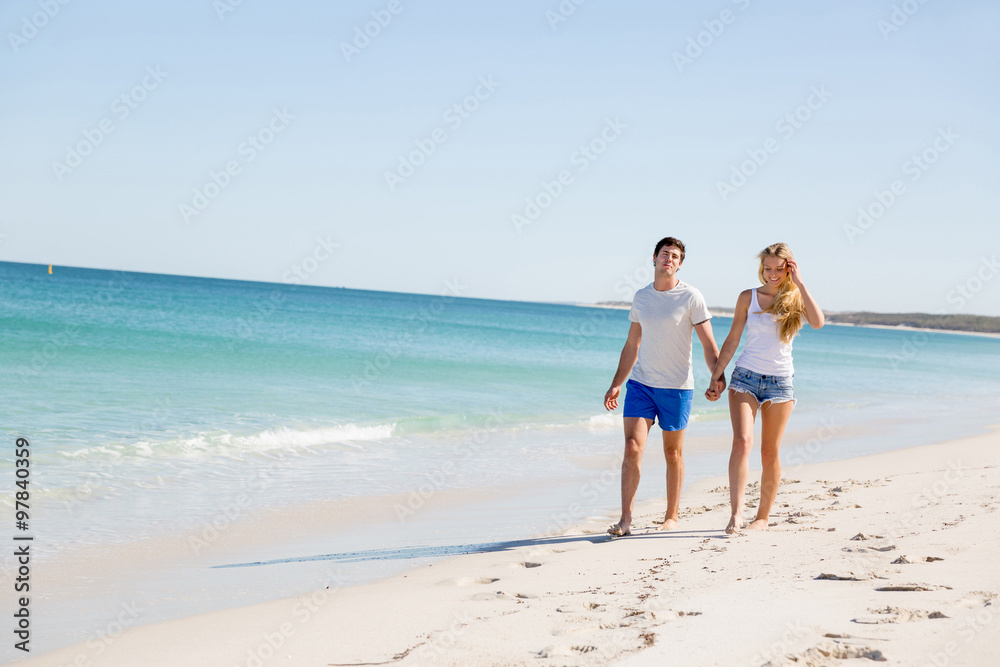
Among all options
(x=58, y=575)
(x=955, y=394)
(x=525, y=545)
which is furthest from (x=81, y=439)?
(x=955, y=394)

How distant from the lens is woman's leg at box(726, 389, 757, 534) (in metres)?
4.70

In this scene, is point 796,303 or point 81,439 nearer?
point 796,303

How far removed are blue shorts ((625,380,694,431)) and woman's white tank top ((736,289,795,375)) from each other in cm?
44

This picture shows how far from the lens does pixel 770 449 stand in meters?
4.82

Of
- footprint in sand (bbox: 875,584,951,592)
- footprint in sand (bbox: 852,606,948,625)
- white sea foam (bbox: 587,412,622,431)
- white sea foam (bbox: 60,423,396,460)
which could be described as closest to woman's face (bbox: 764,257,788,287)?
footprint in sand (bbox: 875,584,951,592)

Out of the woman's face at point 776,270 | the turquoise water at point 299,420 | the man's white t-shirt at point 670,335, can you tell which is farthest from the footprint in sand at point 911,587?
the turquoise water at point 299,420

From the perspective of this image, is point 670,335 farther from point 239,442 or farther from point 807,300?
point 239,442

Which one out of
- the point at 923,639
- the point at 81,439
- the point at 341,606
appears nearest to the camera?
the point at 923,639

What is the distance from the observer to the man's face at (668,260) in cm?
487

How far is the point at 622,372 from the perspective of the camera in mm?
5160

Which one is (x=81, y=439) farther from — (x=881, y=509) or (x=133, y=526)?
(x=881, y=509)

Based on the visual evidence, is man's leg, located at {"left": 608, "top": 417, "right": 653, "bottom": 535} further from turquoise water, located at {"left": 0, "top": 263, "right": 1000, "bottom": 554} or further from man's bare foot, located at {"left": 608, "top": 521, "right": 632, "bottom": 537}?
turquoise water, located at {"left": 0, "top": 263, "right": 1000, "bottom": 554}

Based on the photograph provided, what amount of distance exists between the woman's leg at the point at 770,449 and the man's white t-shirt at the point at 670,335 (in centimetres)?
52

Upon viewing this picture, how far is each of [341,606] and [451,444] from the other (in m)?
5.90
